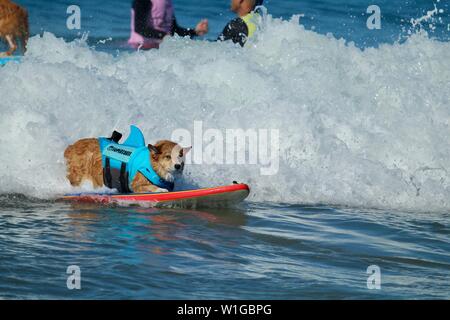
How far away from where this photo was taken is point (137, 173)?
8625 millimetres

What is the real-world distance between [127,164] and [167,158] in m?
Result: 0.45

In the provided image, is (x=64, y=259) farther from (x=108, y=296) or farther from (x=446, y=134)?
(x=446, y=134)

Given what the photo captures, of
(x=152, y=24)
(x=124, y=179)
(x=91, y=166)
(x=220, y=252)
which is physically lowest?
(x=220, y=252)

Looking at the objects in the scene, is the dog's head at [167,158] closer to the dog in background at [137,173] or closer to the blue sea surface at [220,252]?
the dog in background at [137,173]

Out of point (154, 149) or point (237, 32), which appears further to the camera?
point (237, 32)

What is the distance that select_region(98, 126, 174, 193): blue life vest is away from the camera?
848 cm

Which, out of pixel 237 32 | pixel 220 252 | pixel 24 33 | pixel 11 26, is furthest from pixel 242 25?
pixel 220 252

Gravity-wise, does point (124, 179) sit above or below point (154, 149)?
below

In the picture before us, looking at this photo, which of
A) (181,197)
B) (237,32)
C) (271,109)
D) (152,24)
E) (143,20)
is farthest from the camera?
(143,20)

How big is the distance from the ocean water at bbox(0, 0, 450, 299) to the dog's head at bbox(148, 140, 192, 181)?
16.2 inches

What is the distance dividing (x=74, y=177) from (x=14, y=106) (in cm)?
192

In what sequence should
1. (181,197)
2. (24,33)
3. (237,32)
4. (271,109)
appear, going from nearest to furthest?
(181,197)
(271,109)
(237,32)
(24,33)

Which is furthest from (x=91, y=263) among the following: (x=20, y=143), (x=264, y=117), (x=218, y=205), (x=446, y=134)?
(x=446, y=134)

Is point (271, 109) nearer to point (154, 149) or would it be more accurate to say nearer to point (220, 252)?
point (154, 149)
